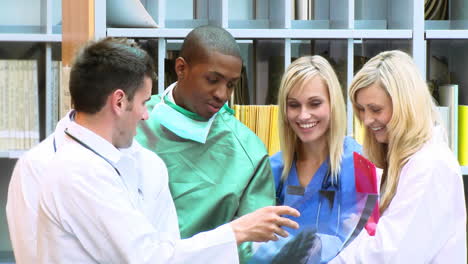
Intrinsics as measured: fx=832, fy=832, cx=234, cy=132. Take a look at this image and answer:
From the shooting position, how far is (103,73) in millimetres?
1536

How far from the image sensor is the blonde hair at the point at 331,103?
2.07m

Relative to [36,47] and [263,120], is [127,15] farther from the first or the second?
[36,47]

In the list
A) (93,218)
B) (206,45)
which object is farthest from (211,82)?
(93,218)

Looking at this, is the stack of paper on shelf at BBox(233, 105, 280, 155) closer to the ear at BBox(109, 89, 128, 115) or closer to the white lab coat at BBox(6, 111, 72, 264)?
the white lab coat at BBox(6, 111, 72, 264)

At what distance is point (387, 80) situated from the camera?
2051 mm

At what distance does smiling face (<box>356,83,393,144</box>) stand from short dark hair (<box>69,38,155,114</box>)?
2.36ft

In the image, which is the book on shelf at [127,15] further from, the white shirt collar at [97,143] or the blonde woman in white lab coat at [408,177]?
the white shirt collar at [97,143]

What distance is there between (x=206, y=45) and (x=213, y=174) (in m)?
0.29

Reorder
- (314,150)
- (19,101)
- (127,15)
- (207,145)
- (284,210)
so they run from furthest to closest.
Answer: (19,101)
(127,15)
(314,150)
(207,145)
(284,210)

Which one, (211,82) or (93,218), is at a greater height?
(211,82)

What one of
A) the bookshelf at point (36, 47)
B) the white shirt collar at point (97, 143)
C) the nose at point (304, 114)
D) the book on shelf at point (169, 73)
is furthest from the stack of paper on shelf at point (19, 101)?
the white shirt collar at point (97, 143)

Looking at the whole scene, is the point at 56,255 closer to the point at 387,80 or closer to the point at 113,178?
the point at 113,178

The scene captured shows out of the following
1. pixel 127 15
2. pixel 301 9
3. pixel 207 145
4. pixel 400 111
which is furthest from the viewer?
pixel 301 9

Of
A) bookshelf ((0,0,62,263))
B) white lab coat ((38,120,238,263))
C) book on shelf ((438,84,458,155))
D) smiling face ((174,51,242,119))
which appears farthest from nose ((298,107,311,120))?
bookshelf ((0,0,62,263))
